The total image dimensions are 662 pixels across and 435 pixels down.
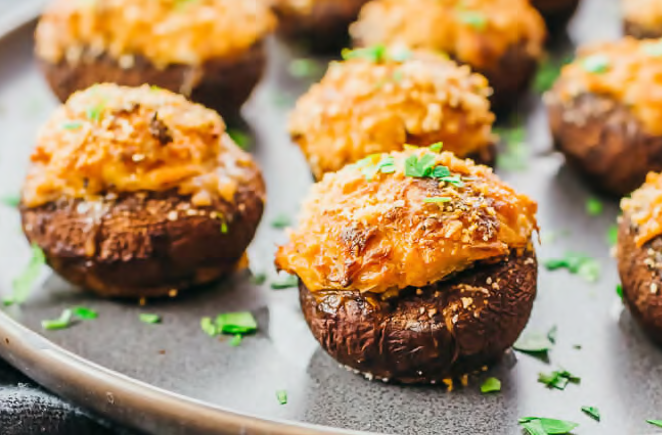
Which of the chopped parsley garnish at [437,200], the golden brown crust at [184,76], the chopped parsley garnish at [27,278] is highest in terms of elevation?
the chopped parsley garnish at [437,200]

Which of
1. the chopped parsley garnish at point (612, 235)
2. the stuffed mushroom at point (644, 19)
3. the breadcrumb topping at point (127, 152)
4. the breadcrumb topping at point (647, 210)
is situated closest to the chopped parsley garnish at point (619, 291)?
the breadcrumb topping at point (647, 210)

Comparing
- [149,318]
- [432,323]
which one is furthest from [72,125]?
[432,323]

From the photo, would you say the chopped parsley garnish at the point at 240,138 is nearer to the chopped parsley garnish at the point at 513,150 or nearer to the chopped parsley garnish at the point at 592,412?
the chopped parsley garnish at the point at 513,150

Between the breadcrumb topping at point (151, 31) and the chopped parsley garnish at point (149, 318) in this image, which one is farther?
the breadcrumb topping at point (151, 31)

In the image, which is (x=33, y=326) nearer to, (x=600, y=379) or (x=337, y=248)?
(x=337, y=248)

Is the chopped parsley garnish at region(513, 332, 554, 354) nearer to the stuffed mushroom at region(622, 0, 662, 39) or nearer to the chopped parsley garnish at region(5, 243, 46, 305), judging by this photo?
the chopped parsley garnish at region(5, 243, 46, 305)

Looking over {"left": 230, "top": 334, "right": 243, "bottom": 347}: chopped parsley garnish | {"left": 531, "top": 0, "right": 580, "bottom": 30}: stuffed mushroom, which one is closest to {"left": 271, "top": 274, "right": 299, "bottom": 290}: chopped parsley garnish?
{"left": 230, "top": 334, "right": 243, "bottom": 347}: chopped parsley garnish

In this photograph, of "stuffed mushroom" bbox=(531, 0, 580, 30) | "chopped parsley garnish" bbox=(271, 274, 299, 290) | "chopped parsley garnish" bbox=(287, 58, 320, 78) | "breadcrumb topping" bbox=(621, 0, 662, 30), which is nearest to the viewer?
"chopped parsley garnish" bbox=(271, 274, 299, 290)
